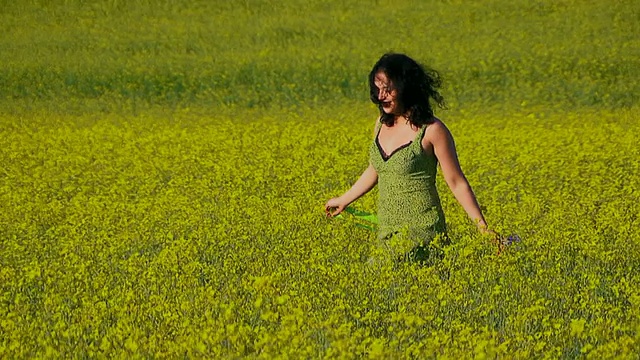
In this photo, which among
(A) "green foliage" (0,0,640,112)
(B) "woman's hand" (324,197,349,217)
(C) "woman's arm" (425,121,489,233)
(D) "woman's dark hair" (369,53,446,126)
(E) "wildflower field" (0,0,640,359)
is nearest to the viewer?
(E) "wildflower field" (0,0,640,359)

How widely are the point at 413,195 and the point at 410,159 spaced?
0.66ft

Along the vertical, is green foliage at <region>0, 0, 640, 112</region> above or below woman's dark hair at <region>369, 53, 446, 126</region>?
below

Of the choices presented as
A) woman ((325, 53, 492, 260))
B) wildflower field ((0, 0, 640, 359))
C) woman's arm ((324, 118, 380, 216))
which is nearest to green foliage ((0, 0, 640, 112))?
wildflower field ((0, 0, 640, 359))

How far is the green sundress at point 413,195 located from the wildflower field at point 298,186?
0.69 ft

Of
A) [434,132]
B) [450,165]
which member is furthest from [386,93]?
[450,165]

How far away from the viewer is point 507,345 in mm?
4941

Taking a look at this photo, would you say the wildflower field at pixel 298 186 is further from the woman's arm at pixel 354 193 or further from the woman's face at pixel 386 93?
the woman's face at pixel 386 93

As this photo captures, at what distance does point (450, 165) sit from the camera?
21.7 feet

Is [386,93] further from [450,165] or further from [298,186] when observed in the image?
[298,186]

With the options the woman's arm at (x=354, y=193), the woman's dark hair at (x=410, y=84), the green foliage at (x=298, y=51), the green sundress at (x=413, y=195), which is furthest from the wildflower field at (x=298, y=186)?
the woman's dark hair at (x=410, y=84)

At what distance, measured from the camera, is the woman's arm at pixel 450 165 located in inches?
259

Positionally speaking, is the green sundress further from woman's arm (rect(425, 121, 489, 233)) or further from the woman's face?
the woman's face

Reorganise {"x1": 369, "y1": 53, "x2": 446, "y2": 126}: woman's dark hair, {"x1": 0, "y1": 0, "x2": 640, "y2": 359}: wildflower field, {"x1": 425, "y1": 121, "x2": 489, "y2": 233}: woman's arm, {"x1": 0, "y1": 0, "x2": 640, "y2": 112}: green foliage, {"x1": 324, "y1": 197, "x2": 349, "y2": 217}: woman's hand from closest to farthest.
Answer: {"x1": 0, "y1": 0, "x2": 640, "y2": 359}: wildflower field
{"x1": 369, "y1": 53, "x2": 446, "y2": 126}: woman's dark hair
{"x1": 425, "y1": 121, "x2": 489, "y2": 233}: woman's arm
{"x1": 324, "y1": 197, "x2": 349, "y2": 217}: woman's hand
{"x1": 0, "y1": 0, "x2": 640, "y2": 112}: green foliage

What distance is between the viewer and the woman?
6508 mm
